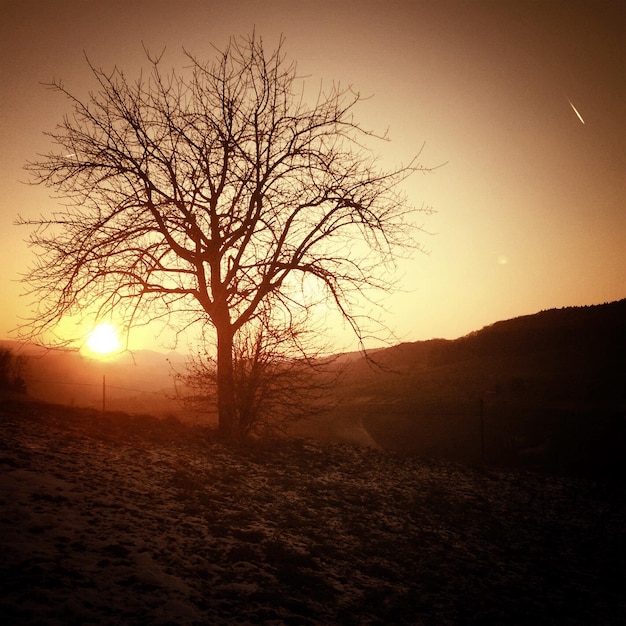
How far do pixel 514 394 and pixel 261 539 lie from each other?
2385 cm

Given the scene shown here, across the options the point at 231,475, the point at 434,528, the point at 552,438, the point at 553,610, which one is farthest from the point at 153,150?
the point at 552,438

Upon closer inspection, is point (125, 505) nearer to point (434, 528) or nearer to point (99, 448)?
point (99, 448)

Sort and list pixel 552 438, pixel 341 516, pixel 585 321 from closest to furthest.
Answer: pixel 341 516 → pixel 552 438 → pixel 585 321

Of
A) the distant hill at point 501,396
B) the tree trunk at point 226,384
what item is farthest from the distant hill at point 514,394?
the tree trunk at point 226,384

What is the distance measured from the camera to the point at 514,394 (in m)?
25.2

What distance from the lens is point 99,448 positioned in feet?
21.3

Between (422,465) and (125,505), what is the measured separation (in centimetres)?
700

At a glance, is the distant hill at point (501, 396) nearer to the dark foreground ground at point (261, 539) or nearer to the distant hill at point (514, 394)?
the distant hill at point (514, 394)

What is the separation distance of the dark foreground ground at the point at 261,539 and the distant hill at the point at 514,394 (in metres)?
2.39

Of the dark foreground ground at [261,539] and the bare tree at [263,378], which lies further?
the bare tree at [263,378]

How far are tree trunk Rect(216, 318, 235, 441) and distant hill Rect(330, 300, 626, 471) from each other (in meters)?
2.38

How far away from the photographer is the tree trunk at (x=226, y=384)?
8703 mm

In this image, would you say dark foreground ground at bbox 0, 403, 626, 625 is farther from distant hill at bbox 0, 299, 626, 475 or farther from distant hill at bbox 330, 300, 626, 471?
distant hill at bbox 330, 300, 626, 471

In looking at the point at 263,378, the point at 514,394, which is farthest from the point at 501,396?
the point at 263,378
